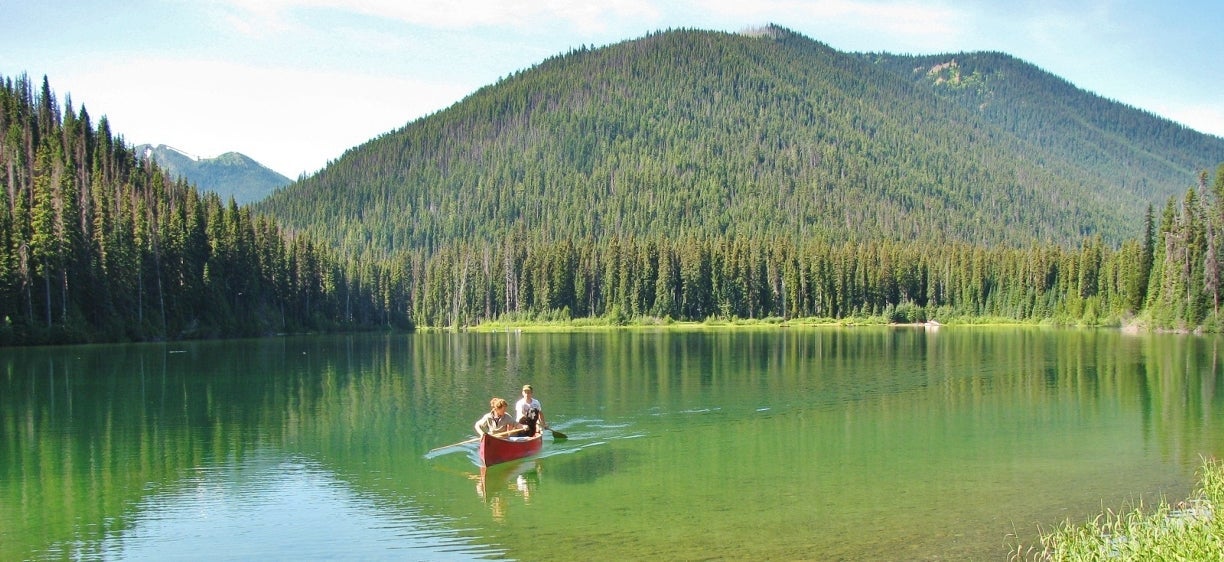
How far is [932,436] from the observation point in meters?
33.2

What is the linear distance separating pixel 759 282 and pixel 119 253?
103599mm

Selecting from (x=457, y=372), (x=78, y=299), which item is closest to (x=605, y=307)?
(x=78, y=299)

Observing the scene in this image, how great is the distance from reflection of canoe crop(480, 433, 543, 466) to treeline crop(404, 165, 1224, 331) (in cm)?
13008

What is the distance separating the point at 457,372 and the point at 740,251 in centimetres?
11529

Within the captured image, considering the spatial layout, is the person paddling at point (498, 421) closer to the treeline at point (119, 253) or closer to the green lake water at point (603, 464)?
the green lake water at point (603, 464)

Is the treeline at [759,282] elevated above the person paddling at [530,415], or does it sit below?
above

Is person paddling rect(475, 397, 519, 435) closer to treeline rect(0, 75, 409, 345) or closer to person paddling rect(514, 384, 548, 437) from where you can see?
person paddling rect(514, 384, 548, 437)

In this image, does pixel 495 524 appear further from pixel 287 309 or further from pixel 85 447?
pixel 287 309

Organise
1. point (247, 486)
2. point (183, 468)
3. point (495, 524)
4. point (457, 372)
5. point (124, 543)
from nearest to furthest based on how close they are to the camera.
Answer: point (124, 543) < point (495, 524) < point (247, 486) < point (183, 468) < point (457, 372)

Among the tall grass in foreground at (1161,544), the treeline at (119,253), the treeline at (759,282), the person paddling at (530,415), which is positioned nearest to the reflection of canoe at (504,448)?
the person paddling at (530,415)

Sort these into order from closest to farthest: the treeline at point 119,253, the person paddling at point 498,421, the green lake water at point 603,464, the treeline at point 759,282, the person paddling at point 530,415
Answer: the green lake water at point 603,464
the person paddling at point 498,421
the person paddling at point 530,415
the treeline at point 119,253
the treeline at point 759,282

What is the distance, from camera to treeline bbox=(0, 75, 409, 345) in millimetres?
91188

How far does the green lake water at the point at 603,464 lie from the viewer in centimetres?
2066

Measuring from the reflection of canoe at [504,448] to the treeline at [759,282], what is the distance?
427 feet
